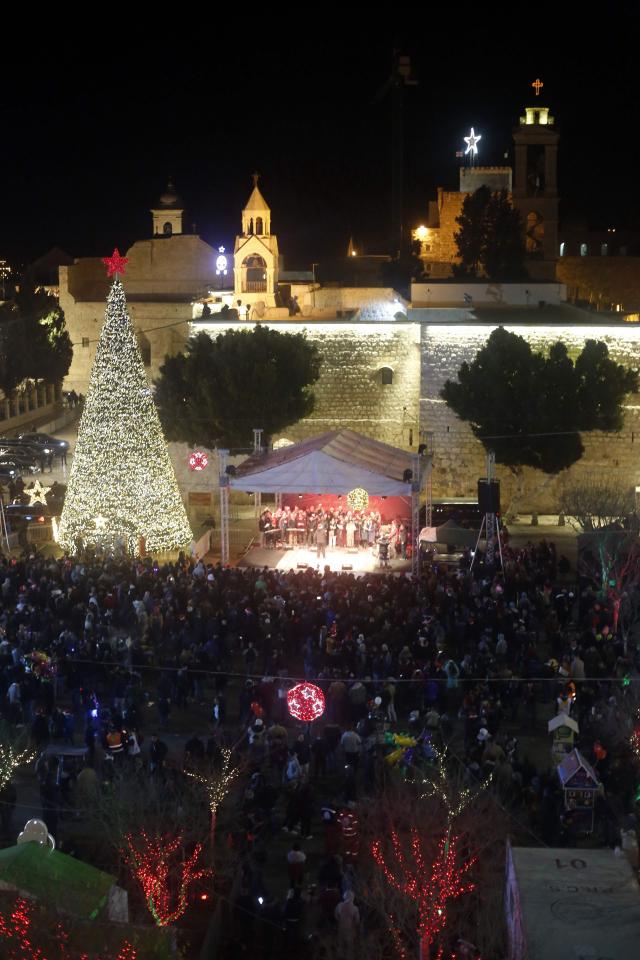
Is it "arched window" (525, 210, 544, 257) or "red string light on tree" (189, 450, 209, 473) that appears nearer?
"red string light on tree" (189, 450, 209, 473)

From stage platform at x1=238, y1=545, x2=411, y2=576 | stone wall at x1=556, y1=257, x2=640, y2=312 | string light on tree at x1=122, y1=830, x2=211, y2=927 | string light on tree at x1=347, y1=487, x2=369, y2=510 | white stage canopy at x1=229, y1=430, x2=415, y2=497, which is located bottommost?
string light on tree at x1=122, y1=830, x2=211, y2=927

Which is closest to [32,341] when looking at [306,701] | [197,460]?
[197,460]

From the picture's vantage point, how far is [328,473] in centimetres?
2344

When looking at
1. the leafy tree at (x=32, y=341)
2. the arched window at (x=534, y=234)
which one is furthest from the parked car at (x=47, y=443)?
the arched window at (x=534, y=234)

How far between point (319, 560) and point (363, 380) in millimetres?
8604

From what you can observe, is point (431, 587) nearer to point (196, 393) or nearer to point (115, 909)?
point (115, 909)

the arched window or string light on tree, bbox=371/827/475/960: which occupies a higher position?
the arched window

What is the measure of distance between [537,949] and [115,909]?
11.0 feet

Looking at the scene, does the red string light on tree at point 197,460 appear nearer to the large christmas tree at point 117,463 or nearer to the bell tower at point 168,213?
the large christmas tree at point 117,463

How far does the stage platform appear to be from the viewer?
79.1 feet

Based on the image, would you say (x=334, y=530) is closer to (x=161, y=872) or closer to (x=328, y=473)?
(x=328, y=473)

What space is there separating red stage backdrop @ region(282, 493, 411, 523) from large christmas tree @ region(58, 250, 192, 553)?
5.04m

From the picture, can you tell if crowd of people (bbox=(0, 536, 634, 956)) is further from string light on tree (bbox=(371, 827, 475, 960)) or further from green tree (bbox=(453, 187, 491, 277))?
green tree (bbox=(453, 187, 491, 277))

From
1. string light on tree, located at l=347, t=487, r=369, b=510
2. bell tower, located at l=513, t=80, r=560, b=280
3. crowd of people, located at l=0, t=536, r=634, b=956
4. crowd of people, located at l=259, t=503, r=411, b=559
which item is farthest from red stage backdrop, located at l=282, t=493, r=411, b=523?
bell tower, located at l=513, t=80, r=560, b=280
